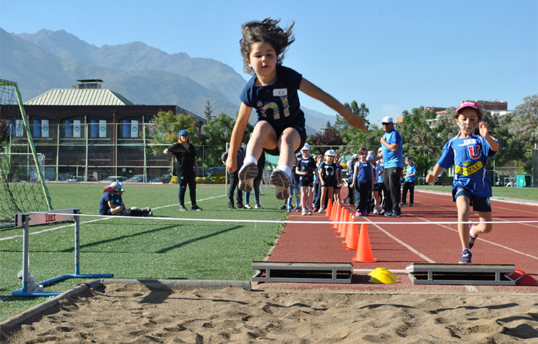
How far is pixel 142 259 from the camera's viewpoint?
21.1 ft

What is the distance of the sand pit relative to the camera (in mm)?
3492

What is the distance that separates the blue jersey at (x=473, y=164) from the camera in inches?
223

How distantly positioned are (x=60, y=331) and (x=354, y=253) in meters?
4.84

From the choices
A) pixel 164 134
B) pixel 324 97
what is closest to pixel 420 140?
pixel 164 134

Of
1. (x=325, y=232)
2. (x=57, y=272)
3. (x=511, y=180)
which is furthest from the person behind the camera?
(x=511, y=180)

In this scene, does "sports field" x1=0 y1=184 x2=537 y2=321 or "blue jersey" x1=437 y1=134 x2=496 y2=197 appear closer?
"sports field" x1=0 y1=184 x2=537 y2=321

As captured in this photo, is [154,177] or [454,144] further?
[154,177]

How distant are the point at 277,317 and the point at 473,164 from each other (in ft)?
10.5

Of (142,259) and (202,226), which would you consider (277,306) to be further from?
(202,226)

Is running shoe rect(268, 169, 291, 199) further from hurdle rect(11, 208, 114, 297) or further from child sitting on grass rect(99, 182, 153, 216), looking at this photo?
child sitting on grass rect(99, 182, 153, 216)

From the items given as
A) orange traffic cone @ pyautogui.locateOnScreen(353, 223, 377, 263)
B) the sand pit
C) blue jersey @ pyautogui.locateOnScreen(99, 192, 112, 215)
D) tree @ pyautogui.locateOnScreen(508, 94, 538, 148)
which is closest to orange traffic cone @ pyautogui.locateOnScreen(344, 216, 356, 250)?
orange traffic cone @ pyautogui.locateOnScreen(353, 223, 377, 263)

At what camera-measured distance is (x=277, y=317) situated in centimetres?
402

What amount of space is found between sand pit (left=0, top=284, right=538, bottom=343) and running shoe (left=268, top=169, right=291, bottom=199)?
1058mm

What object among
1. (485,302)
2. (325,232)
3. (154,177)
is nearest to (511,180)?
(154,177)
